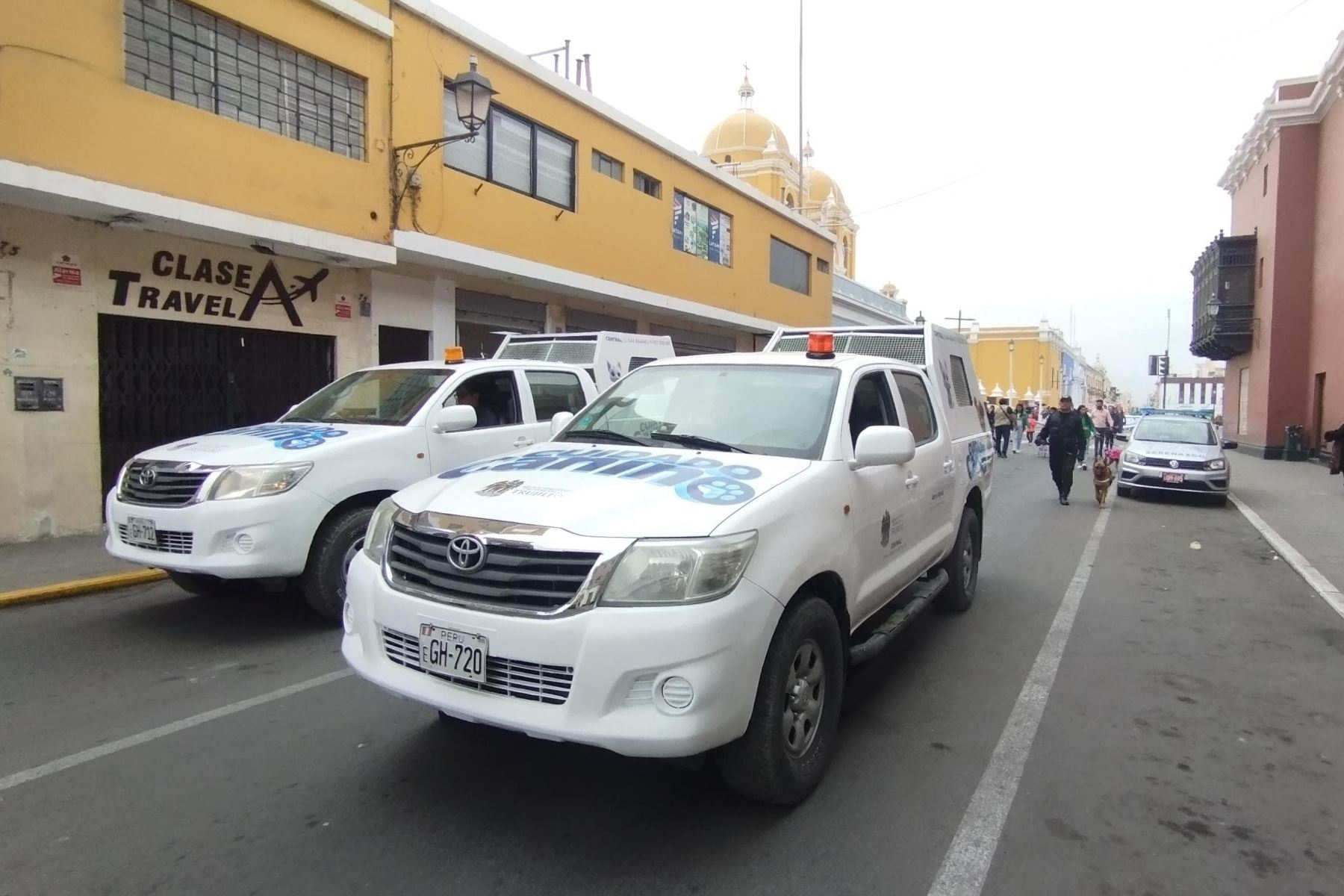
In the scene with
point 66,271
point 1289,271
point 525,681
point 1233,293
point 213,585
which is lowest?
point 213,585

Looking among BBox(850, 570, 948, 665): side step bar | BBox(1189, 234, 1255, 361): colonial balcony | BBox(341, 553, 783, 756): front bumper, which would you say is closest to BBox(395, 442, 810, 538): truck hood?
BBox(341, 553, 783, 756): front bumper

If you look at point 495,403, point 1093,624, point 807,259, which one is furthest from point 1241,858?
point 807,259

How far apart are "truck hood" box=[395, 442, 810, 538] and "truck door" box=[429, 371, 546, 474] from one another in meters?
2.56

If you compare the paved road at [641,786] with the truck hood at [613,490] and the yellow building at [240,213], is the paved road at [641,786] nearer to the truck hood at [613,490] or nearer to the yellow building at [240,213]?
the truck hood at [613,490]

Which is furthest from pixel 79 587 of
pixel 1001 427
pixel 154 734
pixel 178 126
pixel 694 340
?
pixel 1001 427

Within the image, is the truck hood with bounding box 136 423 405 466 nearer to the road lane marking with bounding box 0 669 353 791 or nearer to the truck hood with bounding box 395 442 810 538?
the road lane marking with bounding box 0 669 353 791

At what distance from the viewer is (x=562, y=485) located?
330 centimetres

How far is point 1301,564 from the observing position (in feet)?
28.8

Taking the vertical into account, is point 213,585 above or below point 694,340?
below

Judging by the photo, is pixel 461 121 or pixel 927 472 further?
pixel 461 121

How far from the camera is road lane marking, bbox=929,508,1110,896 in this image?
2.90m

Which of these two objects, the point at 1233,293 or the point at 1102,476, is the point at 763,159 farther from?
the point at 1102,476

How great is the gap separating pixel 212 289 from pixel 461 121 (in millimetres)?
3888

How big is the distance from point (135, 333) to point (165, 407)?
3.07ft
